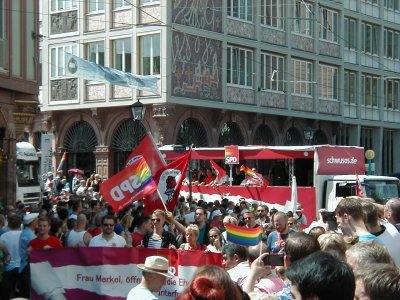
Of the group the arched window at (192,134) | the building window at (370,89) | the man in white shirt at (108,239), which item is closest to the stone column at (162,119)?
the arched window at (192,134)

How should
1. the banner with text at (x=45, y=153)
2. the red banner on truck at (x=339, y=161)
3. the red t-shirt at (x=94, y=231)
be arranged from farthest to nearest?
the banner with text at (x=45, y=153), the red banner on truck at (x=339, y=161), the red t-shirt at (x=94, y=231)

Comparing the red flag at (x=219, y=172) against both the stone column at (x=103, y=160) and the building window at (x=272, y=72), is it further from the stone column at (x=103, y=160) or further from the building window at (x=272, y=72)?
the building window at (x=272, y=72)

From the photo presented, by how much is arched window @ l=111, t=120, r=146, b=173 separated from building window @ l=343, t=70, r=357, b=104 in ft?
47.7

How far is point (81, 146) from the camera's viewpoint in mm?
38219

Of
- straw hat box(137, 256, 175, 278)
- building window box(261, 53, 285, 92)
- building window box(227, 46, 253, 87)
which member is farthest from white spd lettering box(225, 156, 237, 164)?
straw hat box(137, 256, 175, 278)

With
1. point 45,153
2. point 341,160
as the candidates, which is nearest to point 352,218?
point 341,160

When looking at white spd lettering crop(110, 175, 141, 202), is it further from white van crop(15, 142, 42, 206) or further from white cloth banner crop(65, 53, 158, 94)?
white van crop(15, 142, 42, 206)

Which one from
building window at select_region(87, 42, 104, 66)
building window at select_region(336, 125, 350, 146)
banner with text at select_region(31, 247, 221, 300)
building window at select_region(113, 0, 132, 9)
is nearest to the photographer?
banner with text at select_region(31, 247, 221, 300)

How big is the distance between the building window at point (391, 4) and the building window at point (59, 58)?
826 inches

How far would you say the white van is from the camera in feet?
101

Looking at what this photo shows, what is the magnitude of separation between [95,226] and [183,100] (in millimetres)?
21600

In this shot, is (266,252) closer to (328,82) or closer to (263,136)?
(263,136)

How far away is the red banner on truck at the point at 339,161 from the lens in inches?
1032

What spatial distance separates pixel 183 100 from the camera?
1391 inches
